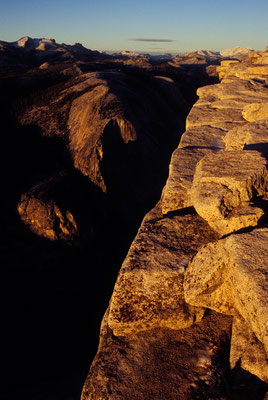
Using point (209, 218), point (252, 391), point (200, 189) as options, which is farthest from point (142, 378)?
point (200, 189)

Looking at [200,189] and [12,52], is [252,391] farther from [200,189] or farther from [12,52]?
[12,52]

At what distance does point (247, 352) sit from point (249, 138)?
269cm

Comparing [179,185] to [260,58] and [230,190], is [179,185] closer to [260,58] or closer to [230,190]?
[230,190]

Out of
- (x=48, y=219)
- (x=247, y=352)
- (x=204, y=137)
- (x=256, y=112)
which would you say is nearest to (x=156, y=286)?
(x=247, y=352)

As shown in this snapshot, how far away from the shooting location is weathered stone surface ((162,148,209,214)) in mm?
3150

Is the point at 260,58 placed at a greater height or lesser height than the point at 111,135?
greater

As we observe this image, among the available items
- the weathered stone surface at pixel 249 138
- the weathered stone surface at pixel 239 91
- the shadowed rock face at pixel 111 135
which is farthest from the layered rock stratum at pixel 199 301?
the shadowed rock face at pixel 111 135

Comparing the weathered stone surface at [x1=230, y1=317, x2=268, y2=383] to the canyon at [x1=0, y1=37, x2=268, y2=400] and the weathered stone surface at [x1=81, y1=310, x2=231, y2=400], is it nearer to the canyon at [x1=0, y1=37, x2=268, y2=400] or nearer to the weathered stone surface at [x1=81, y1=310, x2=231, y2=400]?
the canyon at [x1=0, y1=37, x2=268, y2=400]

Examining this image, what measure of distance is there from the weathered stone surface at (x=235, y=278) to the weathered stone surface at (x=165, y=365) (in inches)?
11.9

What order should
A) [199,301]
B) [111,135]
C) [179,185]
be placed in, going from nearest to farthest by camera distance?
1. [199,301]
2. [179,185]
3. [111,135]

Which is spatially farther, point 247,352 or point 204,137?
point 204,137

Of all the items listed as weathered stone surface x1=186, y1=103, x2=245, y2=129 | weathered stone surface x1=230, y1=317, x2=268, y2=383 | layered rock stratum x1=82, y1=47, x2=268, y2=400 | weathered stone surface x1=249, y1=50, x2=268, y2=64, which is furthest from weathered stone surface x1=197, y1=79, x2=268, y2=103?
weathered stone surface x1=230, y1=317, x2=268, y2=383

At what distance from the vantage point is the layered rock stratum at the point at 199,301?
1.87m

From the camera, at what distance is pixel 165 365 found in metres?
2.16
